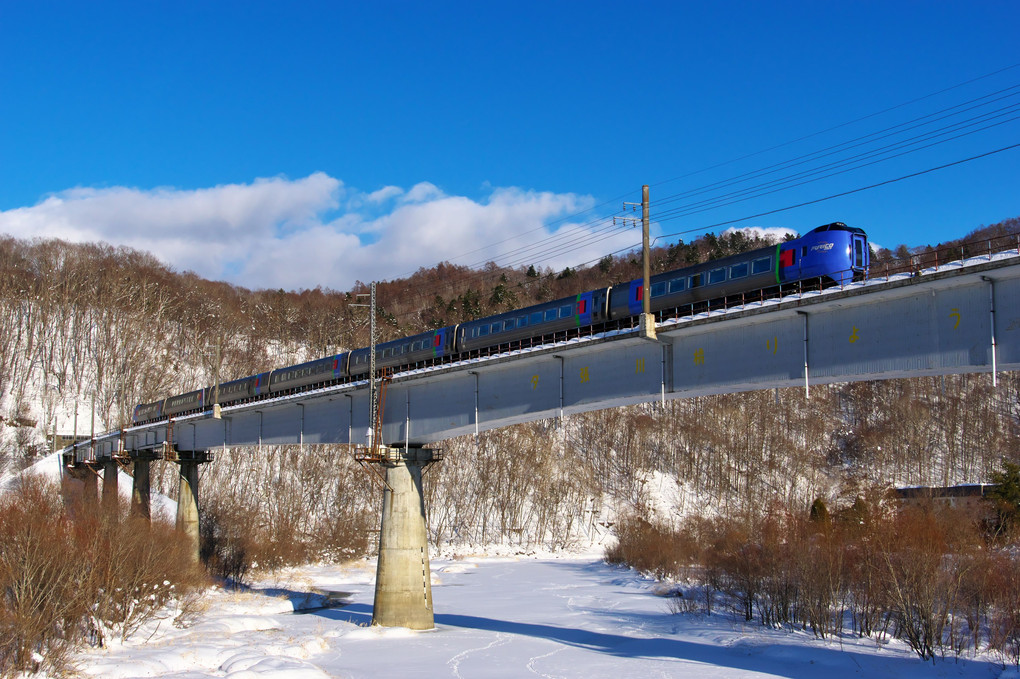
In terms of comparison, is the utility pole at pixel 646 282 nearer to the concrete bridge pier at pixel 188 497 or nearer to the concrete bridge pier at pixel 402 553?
the concrete bridge pier at pixel 402 553

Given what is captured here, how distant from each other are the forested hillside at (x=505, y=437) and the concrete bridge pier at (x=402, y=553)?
3907 cm

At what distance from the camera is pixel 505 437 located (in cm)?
9831

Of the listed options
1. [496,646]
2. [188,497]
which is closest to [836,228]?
[496,646]

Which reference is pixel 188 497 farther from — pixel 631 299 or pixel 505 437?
pixel 505 437

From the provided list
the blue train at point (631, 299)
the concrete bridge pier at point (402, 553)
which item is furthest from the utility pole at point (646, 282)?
the concrete bridge pier at point (402, 553)

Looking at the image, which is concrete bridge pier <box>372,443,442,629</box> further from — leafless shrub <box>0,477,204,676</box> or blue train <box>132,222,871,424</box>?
leafless shrub <box>0,477,204,676</box>

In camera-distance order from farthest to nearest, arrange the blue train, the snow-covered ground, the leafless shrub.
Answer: the blue train < the snow-covered ground < the leafless shrub

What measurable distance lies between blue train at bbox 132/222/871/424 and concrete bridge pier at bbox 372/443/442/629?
5.25 meters

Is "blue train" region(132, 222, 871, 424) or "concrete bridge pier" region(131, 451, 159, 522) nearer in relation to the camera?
"blue train" region(132, 222, 871, 424)

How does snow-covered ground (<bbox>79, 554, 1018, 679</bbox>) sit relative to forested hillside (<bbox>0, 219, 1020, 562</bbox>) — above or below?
below

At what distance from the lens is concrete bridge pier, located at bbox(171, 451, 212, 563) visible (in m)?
60.6

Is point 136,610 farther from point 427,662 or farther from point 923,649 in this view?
point 923,649

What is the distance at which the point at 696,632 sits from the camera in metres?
37.0

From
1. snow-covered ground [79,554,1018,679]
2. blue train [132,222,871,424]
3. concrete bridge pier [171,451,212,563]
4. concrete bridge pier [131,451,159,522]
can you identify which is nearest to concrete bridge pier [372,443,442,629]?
snow-covered ground [79,554,1018,679]
